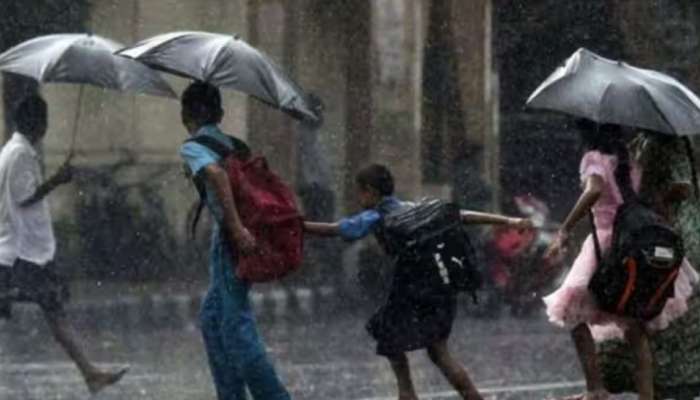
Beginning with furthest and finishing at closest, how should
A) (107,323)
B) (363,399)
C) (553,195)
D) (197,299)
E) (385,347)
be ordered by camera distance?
(553,195) → (197,299) → (107,323) → (363,399) → (385,347)

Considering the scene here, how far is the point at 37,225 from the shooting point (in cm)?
1327

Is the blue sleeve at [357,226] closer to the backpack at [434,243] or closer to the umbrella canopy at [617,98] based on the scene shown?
the backpack at [434,243]

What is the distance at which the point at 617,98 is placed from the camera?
10.6m

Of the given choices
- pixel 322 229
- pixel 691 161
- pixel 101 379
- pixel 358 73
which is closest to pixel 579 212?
pixel 691 161

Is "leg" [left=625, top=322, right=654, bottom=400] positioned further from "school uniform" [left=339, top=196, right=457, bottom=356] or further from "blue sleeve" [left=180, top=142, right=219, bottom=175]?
"blue sleeve" [left=180, top=142, right=219, bottom=175]

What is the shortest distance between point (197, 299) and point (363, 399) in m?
8.82

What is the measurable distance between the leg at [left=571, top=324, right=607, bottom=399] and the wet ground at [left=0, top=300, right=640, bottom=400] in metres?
2.38

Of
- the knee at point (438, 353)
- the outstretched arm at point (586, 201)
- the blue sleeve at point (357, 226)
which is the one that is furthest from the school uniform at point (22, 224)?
the outstretched arm at point (586, 201)

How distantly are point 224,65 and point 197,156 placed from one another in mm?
428

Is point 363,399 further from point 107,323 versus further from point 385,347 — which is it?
point 107,323

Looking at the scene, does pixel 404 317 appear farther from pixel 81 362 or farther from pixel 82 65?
pixel 81 362

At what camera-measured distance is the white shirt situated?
13.2m

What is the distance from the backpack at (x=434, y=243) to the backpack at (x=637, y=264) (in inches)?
21.2

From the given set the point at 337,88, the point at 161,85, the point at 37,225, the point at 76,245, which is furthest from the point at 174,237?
the point at 161,85
